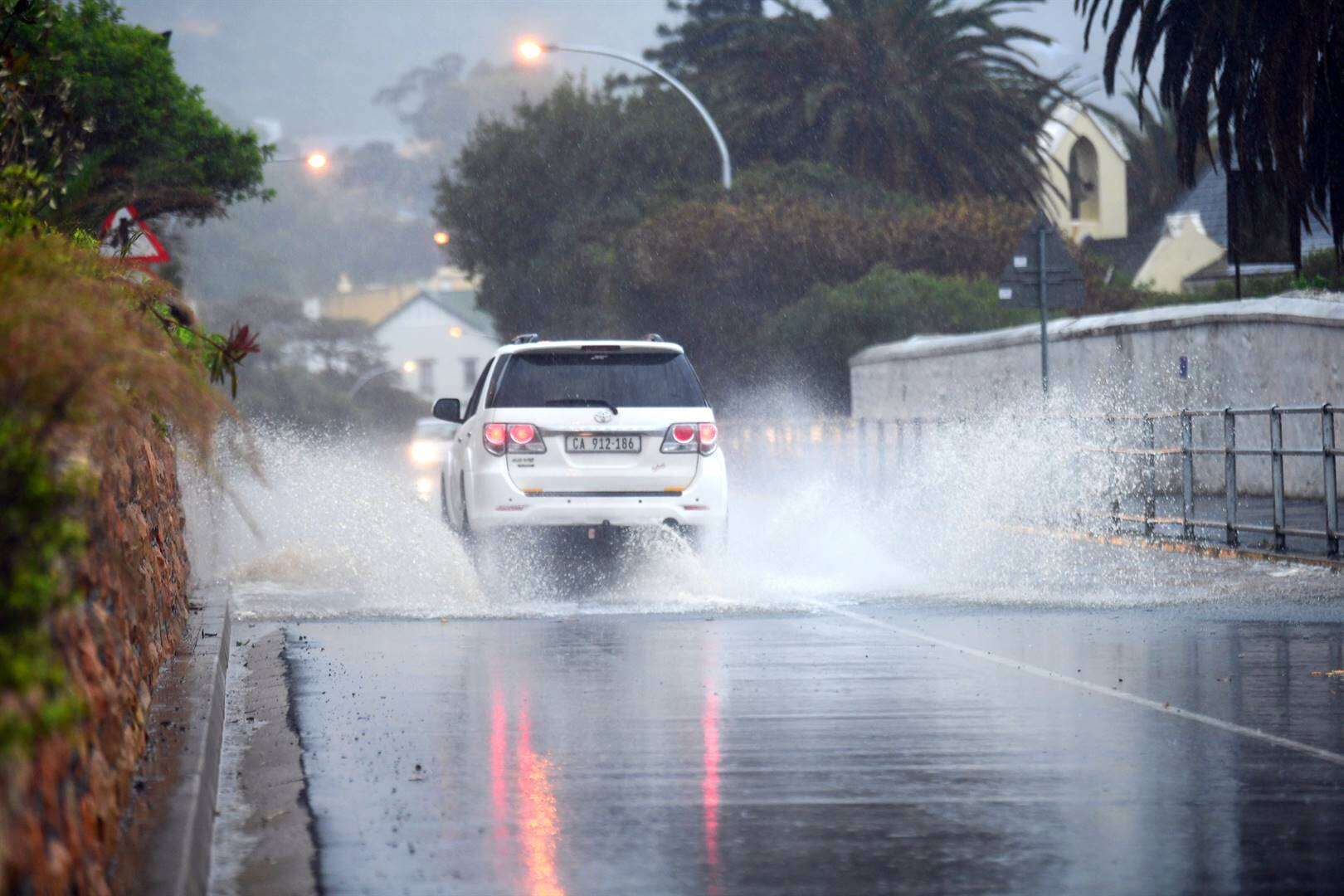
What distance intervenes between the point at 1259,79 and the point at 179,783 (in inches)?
695

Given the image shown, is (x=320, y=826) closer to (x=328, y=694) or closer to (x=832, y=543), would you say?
(x=328, y=694)

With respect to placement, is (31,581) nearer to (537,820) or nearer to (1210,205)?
(537,820)

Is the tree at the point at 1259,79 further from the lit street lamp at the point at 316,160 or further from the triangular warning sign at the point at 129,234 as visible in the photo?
the lit street lamp at the point at 316,160

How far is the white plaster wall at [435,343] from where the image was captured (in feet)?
504

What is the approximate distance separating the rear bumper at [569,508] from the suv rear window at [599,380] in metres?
0.59

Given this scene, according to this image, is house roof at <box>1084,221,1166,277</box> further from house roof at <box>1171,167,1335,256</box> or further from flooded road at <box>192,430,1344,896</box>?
flooded road at <box>192,430,1344,896</box>

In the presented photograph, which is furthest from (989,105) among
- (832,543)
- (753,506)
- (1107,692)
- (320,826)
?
(320,826)

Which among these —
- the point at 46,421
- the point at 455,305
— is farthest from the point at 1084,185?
the point at 455,305

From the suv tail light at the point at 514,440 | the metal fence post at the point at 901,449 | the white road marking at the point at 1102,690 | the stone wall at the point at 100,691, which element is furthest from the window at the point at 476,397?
the metal fence post at the point at 901,449

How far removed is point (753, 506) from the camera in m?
28.2

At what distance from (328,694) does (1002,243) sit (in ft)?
126

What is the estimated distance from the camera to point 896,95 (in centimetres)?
5456

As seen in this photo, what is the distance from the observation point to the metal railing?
1775 cm

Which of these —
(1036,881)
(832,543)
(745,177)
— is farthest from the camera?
(745,177)
